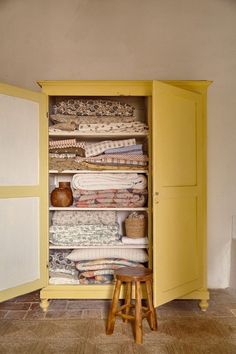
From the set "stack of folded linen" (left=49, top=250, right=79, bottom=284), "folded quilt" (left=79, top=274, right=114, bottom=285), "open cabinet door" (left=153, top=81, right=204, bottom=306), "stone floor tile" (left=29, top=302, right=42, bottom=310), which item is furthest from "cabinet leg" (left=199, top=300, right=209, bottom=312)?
"stone floor tile" (left=29, top=302, right=42, bottom=310)

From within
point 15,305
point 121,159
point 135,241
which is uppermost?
point 121,159

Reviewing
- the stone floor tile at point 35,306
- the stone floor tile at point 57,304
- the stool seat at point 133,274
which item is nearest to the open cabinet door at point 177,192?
the stool seat at point 133,274

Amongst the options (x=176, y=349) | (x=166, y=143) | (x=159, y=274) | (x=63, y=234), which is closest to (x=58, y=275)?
(x=63, y=234)

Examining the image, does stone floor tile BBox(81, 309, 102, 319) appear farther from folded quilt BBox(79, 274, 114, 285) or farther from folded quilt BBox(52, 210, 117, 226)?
folded quilt BBox(52, 210, 117, 226)

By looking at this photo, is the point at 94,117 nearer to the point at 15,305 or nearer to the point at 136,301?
the point at 136,301

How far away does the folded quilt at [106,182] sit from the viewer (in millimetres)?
3510

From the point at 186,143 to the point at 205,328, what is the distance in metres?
1.49

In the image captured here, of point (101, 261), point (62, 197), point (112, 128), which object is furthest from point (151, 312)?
point (112, 128)

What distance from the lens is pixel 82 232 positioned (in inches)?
137

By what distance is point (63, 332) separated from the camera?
2.87m

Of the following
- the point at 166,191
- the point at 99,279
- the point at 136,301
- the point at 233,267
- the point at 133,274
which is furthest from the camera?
the point at 233,267

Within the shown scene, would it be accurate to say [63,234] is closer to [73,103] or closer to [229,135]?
[73,103]

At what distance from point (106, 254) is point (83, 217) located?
0.40 metres

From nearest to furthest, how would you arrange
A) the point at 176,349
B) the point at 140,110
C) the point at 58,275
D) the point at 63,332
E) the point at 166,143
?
the point at 176,349
the point at 63,332
the point at 166,143
the point at 58,275
the point at 140,110
